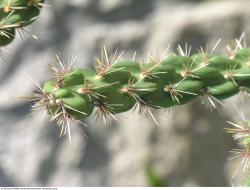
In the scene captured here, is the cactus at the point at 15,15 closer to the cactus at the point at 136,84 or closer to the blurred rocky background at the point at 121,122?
the cactus at the point at 136,84

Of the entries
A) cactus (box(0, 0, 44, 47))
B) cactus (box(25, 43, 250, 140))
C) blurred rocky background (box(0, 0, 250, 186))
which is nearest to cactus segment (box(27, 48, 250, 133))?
cactus (box(25, 43, 250, 140))

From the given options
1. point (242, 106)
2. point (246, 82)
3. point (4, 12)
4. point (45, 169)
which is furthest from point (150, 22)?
point (4, 12)

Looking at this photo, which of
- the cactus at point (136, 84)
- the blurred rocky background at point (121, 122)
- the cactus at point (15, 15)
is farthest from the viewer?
the blurred rocky background at point (121, 122)

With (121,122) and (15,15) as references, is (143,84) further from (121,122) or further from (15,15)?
(121,122)

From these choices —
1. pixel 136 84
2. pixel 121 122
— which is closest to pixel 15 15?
pixel 136 84

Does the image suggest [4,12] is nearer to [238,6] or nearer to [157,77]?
[157,77]

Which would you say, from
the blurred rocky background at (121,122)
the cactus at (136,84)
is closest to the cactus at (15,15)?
the cactus at (136,84)
